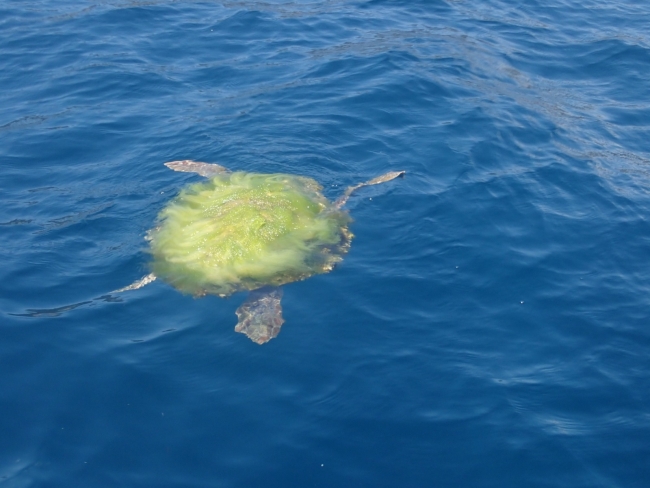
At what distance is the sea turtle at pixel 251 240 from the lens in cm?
987

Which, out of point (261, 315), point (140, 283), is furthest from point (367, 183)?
point (140, 283)

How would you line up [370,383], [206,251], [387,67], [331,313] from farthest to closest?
[387,67] → [206,251] → [331,313] → [370,383]

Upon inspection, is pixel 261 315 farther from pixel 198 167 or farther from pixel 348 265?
pixel 198 167

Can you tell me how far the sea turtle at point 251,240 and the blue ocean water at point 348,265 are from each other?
0.26 meters

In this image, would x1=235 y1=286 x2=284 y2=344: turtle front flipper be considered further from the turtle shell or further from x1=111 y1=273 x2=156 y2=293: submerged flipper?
x1=111 y1=273 x2=156 y2=293: submerged flipper

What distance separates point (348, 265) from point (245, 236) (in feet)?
6.04

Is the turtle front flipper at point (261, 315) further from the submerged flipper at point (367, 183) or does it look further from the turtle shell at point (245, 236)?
the submerged flipper at point (367, 183)

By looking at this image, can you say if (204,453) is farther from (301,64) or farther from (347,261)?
(301,64)

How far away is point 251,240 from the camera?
10.4 m

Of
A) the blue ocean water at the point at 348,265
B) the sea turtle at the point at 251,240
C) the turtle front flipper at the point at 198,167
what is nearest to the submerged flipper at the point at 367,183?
the sea turtle at the point at 251,240

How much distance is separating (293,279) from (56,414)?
4.07 meters

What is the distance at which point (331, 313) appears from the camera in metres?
9.55

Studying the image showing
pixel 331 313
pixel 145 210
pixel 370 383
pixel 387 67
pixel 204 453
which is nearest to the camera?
pixel 204 453

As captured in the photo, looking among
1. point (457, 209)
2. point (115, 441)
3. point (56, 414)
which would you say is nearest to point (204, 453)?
point (115, 441)
